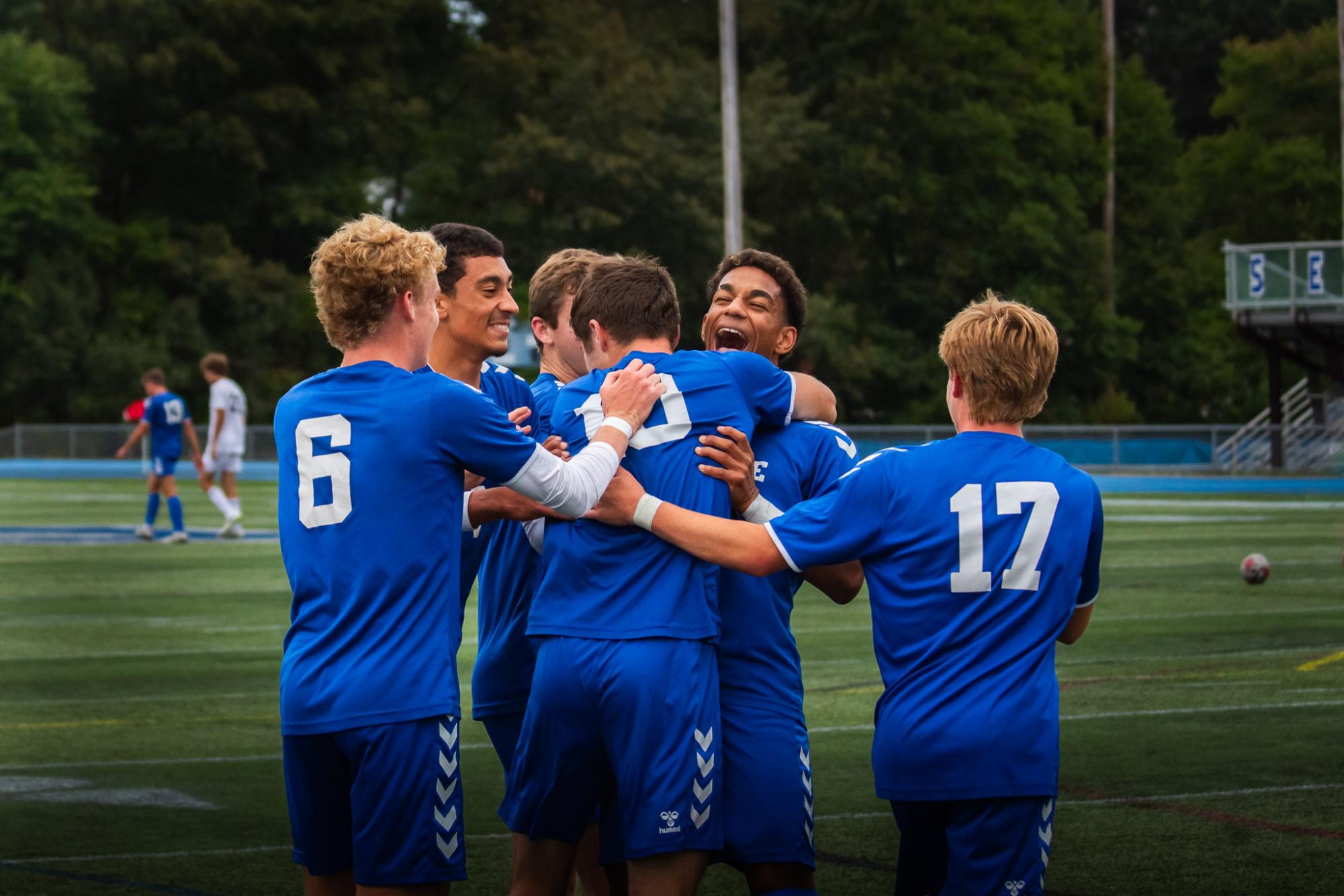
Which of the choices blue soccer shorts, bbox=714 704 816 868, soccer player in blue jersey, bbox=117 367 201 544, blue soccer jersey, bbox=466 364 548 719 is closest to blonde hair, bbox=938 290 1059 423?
blue soccer shorts, bbox=714 704 816 868

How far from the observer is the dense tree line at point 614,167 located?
5356cm

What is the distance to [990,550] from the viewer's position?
13.8ft

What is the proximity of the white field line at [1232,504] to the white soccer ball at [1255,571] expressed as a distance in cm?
1203

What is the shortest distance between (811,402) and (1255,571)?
1250cm

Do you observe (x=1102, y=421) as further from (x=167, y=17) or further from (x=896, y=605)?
(x=896, y=605)

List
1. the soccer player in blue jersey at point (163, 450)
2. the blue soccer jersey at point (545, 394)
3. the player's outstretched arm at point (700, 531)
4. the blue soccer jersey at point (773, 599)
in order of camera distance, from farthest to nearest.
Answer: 1. the soccer player in blue jersey at point (163, 450)
2. the blue soccer jersey at point (545, 394)
3. the blue soccer jersey at point (773, 599)
4. the player's outstretched arm at point (700, 531)

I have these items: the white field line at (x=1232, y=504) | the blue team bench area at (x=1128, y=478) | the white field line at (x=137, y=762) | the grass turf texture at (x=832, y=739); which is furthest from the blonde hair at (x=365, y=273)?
the blue team bench area at (x=1128, y=478)

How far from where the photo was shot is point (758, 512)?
4.64 metres

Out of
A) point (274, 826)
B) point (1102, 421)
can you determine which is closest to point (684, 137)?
point (1102, 421)

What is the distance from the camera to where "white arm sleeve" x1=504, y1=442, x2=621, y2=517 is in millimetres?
4320

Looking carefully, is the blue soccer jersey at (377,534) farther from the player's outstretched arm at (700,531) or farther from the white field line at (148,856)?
the white field line at (148,856)

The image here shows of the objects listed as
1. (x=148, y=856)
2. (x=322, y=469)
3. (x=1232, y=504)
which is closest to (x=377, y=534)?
(x=322, y=469)

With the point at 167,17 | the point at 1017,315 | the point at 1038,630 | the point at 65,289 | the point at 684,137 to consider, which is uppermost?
the point at 167,17

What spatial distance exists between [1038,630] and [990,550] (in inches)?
8.8
